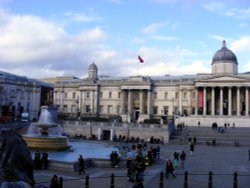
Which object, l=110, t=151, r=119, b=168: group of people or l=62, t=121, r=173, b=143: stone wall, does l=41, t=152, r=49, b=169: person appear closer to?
l=110, t=151, r=119, b=168: group of people

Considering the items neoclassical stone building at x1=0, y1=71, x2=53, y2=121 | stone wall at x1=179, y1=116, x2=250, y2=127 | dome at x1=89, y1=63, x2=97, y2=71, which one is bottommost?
stone wall at x1=179, y1=116, x2=250, y2=127

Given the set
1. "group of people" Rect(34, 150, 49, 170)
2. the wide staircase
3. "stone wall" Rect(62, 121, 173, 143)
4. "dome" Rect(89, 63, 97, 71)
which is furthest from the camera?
"dome" Rect(89, 63, 97, 71)

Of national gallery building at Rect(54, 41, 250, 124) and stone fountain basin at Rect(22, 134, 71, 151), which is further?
national gallery building at Rect(54, 41, 250, 124)

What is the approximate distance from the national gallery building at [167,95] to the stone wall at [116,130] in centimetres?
2379

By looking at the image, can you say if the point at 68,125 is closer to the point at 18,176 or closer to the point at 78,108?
the point at 78,108

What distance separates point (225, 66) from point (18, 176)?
3512 inches

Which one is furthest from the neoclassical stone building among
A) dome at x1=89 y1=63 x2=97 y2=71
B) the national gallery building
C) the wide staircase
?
the wide staircase

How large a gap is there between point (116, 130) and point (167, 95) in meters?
39.7

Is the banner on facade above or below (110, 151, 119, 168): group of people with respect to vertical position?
above

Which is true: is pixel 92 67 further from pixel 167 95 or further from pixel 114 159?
pixel 114 159

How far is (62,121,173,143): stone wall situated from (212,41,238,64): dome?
4086cm

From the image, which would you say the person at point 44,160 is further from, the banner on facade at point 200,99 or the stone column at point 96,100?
the stone column at point 96,100

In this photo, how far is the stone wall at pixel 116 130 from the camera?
55.6m

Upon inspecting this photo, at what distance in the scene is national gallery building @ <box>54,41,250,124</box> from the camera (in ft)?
275
